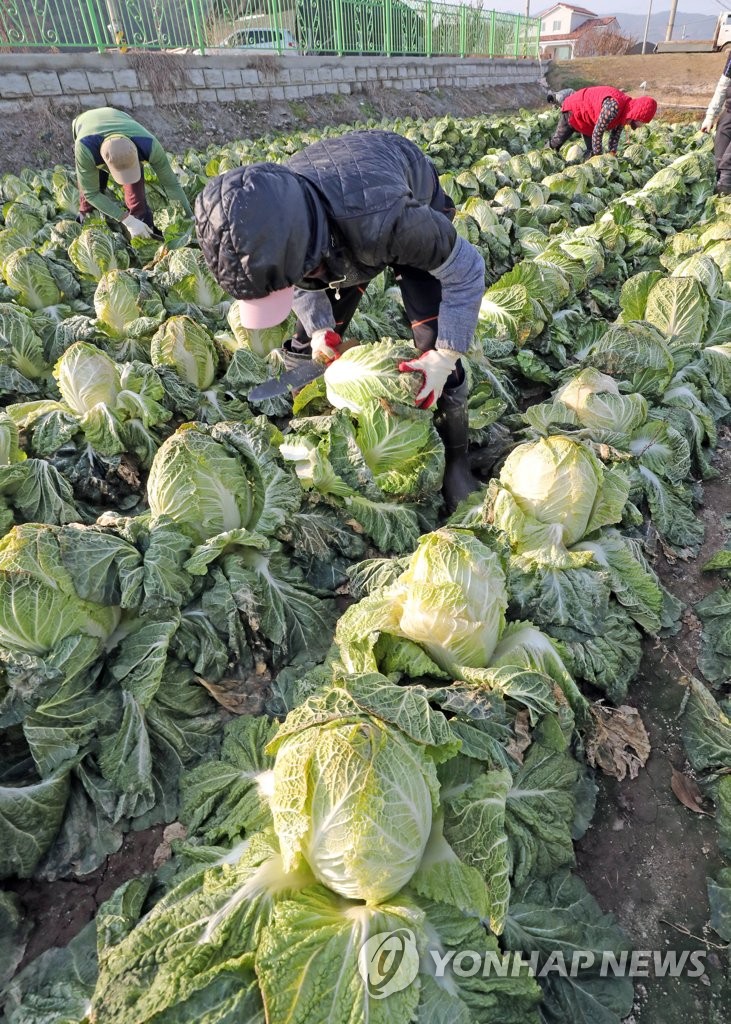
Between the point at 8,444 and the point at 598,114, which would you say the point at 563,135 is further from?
the point at 8,444

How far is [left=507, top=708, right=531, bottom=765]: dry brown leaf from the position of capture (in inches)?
114

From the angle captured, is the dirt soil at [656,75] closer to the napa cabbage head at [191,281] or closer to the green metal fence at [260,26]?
the green metal fence at [260,26]

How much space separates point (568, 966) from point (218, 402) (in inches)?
188

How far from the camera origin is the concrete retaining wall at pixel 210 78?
52.5 ft

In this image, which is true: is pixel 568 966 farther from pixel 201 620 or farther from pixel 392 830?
pixel 201 620

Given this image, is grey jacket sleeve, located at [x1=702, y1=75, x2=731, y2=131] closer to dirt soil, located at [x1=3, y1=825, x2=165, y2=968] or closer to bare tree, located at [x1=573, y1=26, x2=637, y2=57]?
dirt soil, located at [x1=3, y1=825, x2=165, y2=968]

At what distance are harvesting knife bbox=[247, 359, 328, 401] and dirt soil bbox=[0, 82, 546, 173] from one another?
46.3 feet

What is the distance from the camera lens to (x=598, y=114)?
1516 centimetres

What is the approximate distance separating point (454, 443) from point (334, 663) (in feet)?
7.40

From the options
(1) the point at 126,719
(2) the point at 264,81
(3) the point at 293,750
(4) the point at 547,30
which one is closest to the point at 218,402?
(1) the point at 126,719

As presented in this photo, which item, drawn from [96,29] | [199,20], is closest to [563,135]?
[199,20]

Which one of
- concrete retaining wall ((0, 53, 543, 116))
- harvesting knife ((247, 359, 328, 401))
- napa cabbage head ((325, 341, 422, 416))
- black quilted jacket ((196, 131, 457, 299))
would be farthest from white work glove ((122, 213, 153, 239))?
concrete retaining wall ((0, 53, 543, 116))

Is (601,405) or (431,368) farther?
(601,405)

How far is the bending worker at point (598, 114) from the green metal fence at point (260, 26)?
12704 millimetres
